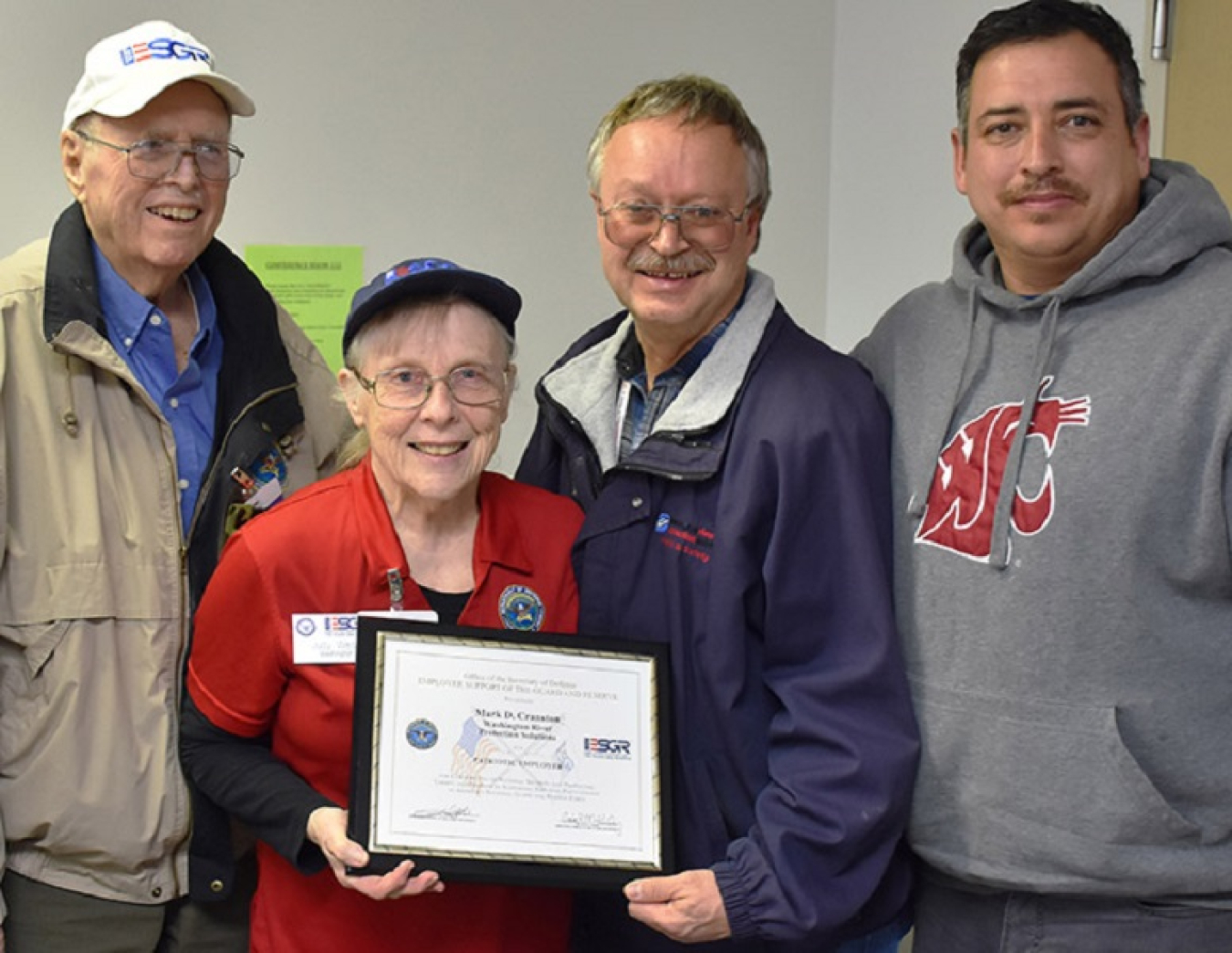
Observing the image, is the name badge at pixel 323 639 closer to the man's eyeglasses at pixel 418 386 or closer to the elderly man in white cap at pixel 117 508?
the elderly man in white cap at pixel 117 508

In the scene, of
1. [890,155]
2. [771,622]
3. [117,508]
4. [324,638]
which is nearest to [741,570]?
[771,622]

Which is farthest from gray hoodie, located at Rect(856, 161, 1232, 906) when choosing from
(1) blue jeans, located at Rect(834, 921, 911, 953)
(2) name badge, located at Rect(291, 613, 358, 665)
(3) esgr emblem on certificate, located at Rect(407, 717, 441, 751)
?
(2) name badge, located at Rect(291, 613, 358, 665)

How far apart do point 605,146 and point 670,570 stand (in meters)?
0.60

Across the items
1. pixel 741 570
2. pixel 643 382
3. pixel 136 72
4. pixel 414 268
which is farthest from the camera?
pixel 643 382

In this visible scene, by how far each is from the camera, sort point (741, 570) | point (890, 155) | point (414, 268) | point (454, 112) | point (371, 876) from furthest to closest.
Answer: point (890, 155) → point (454, 112) → point (414, 268) → point (741, 570) → point (371, 876)

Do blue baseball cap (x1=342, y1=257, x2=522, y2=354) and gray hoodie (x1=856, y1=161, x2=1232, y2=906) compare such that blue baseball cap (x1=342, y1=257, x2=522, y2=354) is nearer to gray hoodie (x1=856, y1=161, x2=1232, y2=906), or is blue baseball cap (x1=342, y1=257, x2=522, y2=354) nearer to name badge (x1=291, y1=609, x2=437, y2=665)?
name badge (x1=291, y1=609, x2=437, y2=665)

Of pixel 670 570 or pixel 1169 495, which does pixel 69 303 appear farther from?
pixel 1169 495

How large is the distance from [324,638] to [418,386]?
0.35 m

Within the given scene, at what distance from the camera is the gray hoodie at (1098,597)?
5.31 feet

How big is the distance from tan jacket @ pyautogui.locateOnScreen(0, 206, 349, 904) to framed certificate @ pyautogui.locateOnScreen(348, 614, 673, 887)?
11.2 inches

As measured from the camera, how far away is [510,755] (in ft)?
5.66

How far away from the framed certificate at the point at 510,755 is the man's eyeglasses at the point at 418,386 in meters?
0.30

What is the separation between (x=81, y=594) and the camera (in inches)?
75.7
